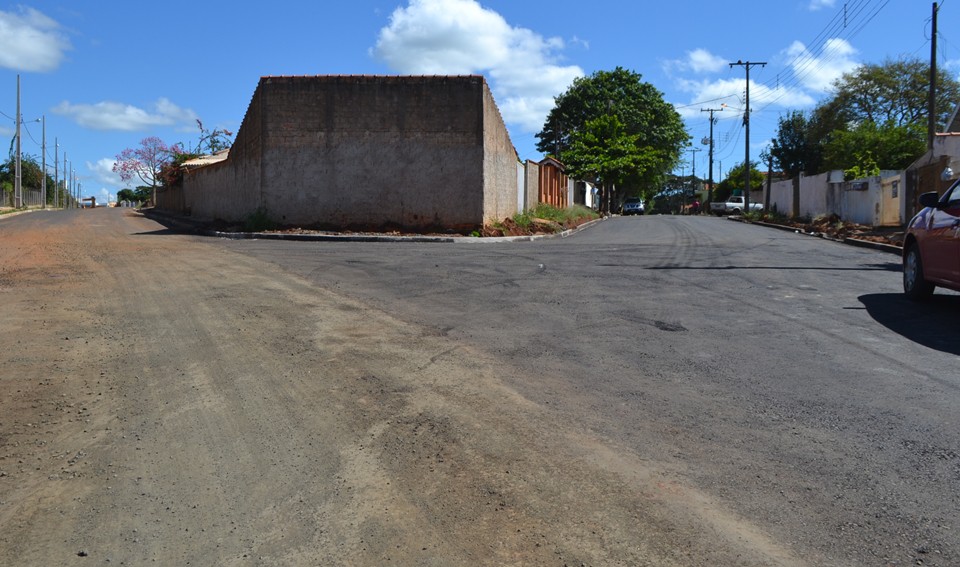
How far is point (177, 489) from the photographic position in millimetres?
4137

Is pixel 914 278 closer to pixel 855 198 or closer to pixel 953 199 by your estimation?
pixel 953 199

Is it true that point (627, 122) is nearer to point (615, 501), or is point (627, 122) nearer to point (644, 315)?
point (644, 315)

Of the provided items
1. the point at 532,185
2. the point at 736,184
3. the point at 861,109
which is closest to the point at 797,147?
the point at 861,109

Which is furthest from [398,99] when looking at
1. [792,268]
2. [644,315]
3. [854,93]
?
[854,93]

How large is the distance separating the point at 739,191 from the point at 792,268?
67.2 meters

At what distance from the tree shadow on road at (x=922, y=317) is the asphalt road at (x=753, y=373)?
3cm

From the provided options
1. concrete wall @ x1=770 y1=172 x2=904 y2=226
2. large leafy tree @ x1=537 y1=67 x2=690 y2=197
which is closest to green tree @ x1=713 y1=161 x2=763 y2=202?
large leafy tree @ x1=537 y1=67 x2=690 y2=197

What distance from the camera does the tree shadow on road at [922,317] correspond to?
7.82 meters

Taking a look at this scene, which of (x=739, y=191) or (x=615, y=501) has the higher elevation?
(x=739, y=191)

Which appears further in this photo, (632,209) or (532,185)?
(632,209)

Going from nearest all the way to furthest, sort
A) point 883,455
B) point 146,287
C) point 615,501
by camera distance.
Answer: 1. point 615,501
2. point 883,455
3. point 146,287

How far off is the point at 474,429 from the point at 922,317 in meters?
6.39

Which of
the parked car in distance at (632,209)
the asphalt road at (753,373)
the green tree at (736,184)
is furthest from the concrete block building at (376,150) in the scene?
the green tree at (736,184)

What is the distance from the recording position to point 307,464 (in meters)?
4.44
